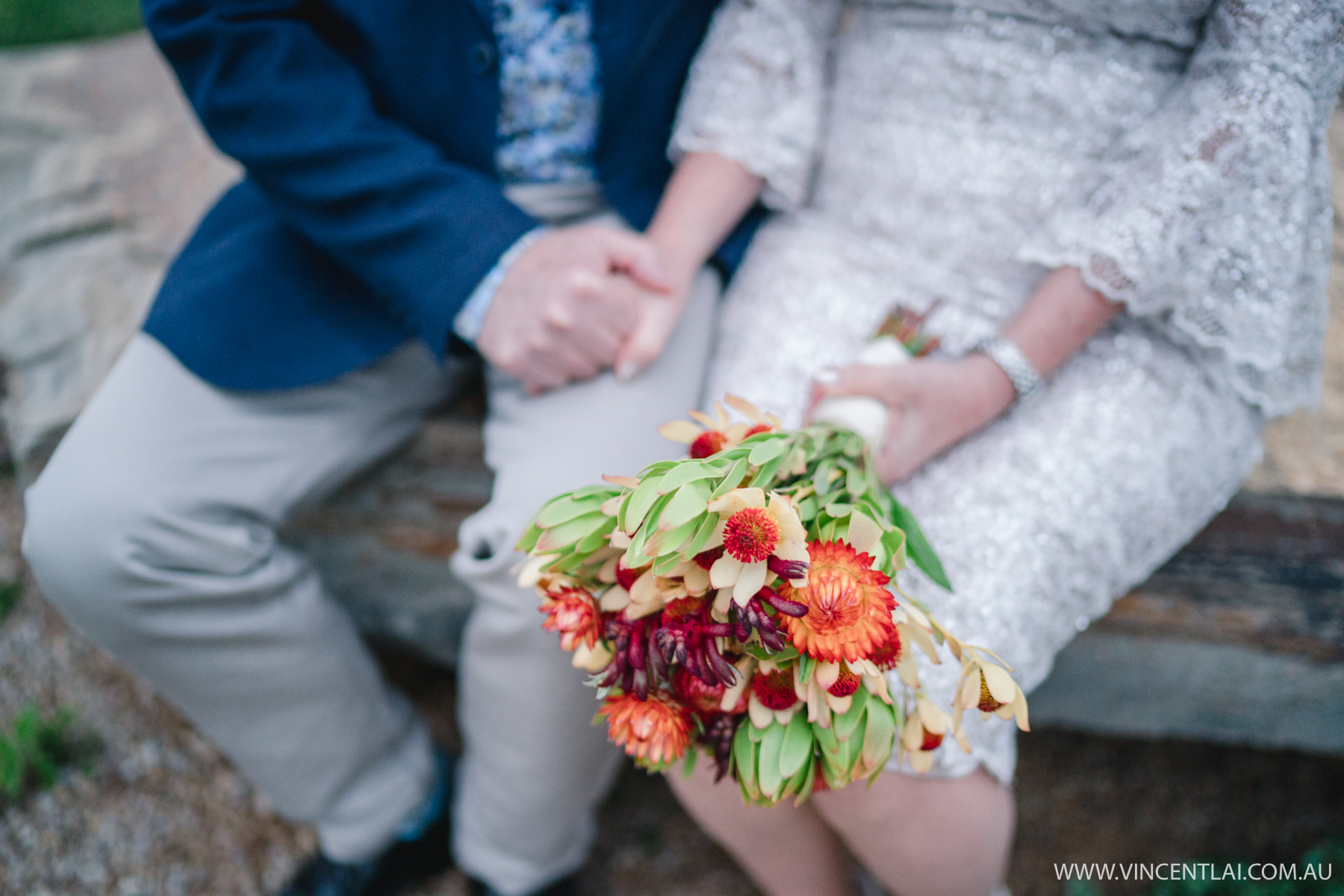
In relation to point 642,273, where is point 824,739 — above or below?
below

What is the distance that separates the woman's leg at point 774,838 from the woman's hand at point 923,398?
0.49 meters

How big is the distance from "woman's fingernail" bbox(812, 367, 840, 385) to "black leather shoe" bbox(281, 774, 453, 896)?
1115 millimetres

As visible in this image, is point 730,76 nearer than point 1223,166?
No

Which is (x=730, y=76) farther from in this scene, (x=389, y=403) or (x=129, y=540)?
(x=129, y=540)

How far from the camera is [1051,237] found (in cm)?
99

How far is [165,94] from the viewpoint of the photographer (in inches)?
91.8

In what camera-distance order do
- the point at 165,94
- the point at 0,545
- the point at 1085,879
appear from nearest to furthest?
the point at 1085,879 → the point at 0,545 → the point at 165,94

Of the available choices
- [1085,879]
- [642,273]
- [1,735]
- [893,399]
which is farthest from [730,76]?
[1,735]

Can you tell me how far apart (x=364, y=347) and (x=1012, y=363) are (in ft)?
2.97

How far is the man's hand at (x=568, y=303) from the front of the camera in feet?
3.30

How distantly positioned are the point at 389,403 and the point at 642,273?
0.49 m

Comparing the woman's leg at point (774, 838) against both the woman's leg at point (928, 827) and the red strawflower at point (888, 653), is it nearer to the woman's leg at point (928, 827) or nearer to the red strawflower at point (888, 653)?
the woman's leg at point (928, 827)

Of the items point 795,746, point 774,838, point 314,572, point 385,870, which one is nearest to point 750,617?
point 795,746

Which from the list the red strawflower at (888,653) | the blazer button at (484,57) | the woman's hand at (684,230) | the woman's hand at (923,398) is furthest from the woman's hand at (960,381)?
the blazer button at (484,57)
